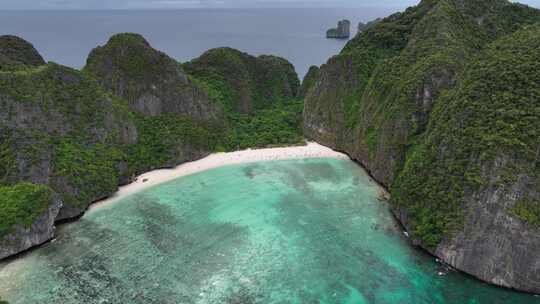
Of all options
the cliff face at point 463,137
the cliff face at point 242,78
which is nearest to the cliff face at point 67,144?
the cliff face at point 242,78

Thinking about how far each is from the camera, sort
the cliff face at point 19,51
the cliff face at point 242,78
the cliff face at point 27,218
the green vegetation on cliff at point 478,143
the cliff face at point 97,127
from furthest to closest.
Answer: the cliff face at point 242,78
the cliff face at point 19,51
the cliff face at point 97,127
the cliff face at point 27,218
the green vegetation on cliff at point 478,143

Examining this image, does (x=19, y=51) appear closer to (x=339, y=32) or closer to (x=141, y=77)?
(x=141, y=77)

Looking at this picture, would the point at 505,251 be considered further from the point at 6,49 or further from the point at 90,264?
the point at 6,49

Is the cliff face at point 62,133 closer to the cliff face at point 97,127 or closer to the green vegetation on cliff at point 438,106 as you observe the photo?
the cliff face at point 97,127

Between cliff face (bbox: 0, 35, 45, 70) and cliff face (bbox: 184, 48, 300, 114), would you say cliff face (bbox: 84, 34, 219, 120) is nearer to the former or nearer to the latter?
cliff face (bbox: 184, 48, 300, 114)

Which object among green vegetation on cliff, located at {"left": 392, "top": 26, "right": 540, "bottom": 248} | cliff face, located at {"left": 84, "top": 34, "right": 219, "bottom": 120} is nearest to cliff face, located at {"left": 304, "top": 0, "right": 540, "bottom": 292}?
green vegetation on cliff, located at {"left": 392, "top": 26, "right": 540, "bottom": 248}
